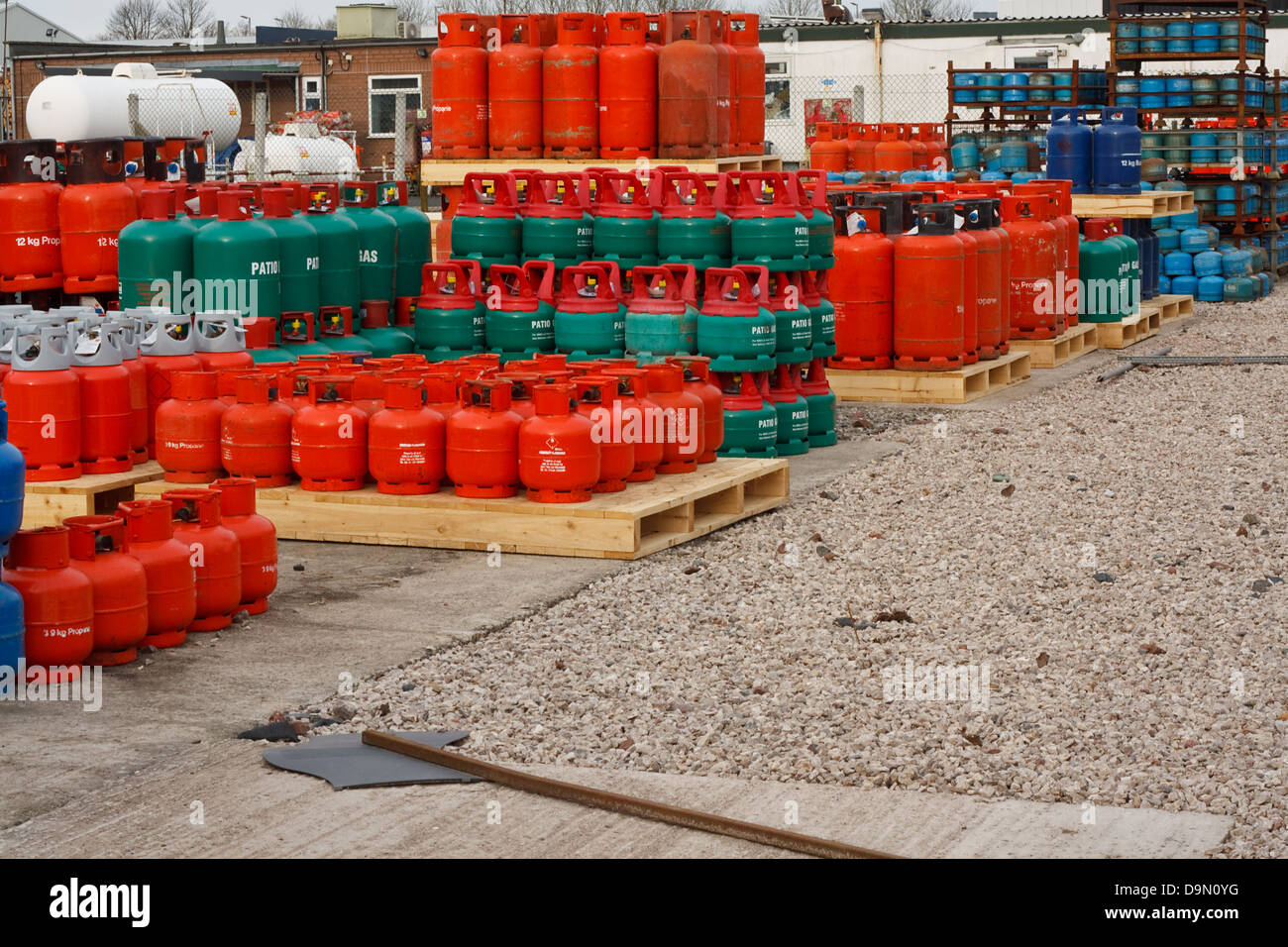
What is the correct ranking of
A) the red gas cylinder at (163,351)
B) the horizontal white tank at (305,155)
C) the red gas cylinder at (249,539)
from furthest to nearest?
the horizontal white tank at (305,155) < the red gas cylinder at (163,351) < the red gas cylinder at (249,539)

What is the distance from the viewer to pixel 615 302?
38.1 ft

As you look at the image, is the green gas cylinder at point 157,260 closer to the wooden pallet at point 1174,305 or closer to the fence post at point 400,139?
the fence post at point 400,139

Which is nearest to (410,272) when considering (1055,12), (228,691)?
(228,691)

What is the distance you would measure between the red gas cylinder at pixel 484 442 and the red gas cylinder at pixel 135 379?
1872 millimetres

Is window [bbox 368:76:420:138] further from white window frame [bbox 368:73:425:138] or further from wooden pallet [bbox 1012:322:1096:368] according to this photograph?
wooden pallet [bbox 1012:322:1096:368]

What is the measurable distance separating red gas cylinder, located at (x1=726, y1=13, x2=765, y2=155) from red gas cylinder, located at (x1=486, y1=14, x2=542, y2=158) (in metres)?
1.69

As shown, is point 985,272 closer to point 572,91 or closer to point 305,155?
point 572,91

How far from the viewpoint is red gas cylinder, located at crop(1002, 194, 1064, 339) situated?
1625 centimetres

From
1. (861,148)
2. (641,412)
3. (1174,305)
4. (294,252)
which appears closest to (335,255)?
(294,252)

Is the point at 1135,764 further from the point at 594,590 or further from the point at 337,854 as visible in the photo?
the point at 594,590

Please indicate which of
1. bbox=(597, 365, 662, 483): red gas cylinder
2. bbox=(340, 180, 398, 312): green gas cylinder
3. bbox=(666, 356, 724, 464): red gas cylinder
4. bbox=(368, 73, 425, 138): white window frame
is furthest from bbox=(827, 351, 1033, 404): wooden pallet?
bbox=(368, 73, 425, 138): white window frame

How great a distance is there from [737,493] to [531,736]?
4.09m

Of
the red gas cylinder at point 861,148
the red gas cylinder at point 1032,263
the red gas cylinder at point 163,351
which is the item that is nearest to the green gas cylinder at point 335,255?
the red gas cylinder at point 163,351

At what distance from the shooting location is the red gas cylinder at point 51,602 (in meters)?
6.89
